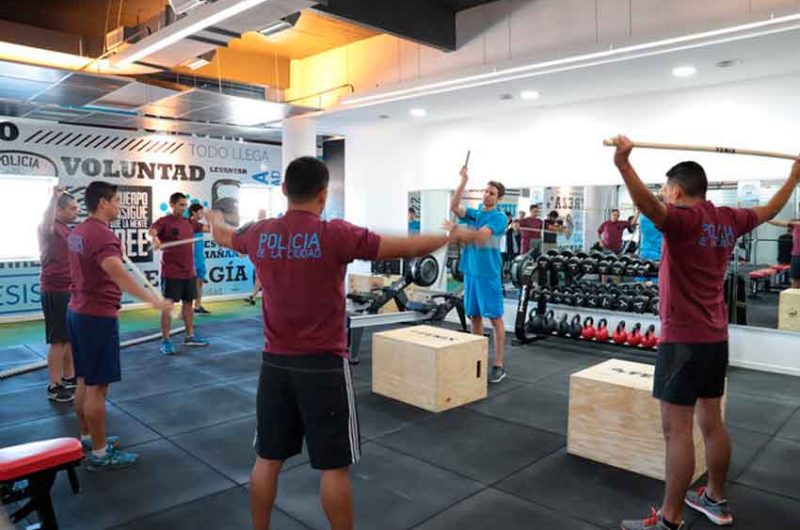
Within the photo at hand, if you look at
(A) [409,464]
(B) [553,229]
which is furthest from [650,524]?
(B) [553,229]

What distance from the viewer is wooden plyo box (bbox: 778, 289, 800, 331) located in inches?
Answer: 184

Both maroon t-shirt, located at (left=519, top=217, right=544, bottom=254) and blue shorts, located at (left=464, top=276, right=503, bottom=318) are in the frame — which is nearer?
blue shorts, located at (left=464, top=276, right=503, bottom=318)

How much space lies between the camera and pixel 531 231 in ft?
20.6

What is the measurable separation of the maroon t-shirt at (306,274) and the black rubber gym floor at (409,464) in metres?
0.96

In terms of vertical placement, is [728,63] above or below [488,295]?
above

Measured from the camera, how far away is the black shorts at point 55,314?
3842 millimetres

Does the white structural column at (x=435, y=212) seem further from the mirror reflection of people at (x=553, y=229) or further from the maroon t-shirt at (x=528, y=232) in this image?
the mirror reflection of people at (x=553, y=229)

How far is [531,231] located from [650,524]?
14.2 feet

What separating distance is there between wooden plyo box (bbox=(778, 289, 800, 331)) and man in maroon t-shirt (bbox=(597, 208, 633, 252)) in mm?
1394

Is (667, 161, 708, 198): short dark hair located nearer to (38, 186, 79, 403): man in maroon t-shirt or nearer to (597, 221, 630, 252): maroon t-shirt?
(38, 186, 79, 403): man in maroon t-shirt

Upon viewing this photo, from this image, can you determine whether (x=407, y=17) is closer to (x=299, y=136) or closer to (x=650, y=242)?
(x=299, y=136)

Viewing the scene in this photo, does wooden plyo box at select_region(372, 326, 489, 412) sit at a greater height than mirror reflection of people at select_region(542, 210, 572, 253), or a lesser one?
lesser

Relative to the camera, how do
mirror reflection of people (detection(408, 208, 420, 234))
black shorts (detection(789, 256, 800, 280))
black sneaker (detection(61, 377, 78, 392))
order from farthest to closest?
mirror reflection of people (detection(408, 208, 420, 234)) → black shorts (detection(789, 256, 800, 280)) → black sneaker (detection(61, 377, 78, 392))

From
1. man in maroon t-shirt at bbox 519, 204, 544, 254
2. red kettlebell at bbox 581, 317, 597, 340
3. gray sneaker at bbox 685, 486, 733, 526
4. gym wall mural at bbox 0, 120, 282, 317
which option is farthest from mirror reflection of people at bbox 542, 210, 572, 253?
gray sneaker at bbox 685, 486, 733, 526
